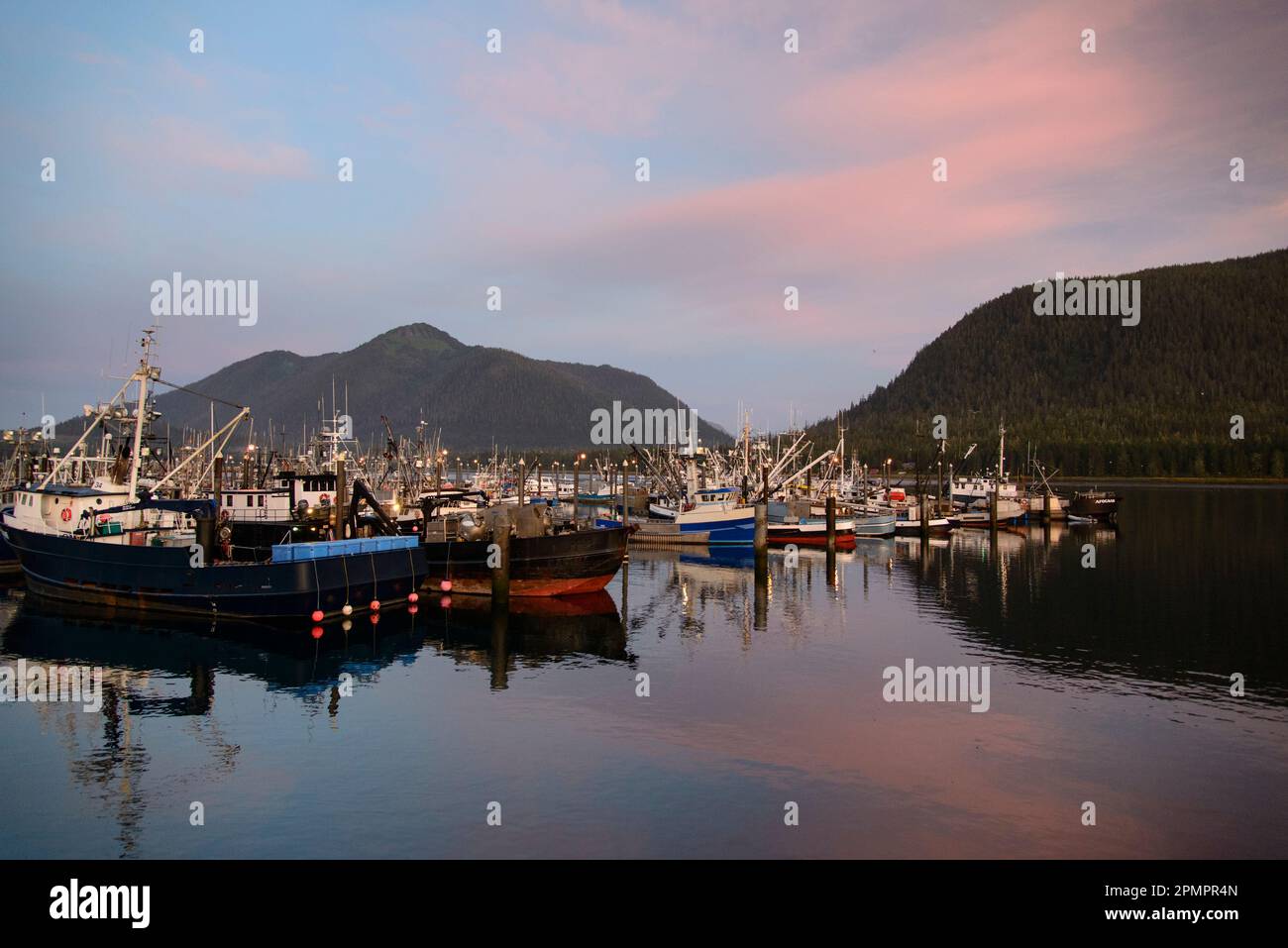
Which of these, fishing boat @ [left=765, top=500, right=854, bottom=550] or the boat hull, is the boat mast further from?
fishing boat @ [left=765, top=500, right=854, bottom=550]

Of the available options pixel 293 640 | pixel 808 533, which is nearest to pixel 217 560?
pixel 293 640

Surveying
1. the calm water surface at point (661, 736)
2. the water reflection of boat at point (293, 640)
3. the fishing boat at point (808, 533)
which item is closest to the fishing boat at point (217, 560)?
the water reflection of boat at point (293, 640)

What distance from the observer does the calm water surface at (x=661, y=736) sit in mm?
18672

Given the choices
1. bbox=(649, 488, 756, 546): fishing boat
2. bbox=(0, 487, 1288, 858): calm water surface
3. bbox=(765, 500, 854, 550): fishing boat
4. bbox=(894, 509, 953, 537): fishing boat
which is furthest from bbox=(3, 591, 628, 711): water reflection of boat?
bbox=(894, 509, 953, 537): fishing boat

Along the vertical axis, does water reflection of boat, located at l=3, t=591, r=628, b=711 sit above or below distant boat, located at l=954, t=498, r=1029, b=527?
below

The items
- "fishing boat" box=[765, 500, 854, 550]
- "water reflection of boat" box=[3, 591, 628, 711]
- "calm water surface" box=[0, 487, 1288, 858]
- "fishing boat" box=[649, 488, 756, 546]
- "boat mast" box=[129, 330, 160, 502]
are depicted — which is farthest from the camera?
"fishing boat" box=[765, 500, 854, 550]

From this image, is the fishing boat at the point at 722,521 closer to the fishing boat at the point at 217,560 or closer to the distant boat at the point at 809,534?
the distant boat at the point at 809,534

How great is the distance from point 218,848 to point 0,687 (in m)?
18.3

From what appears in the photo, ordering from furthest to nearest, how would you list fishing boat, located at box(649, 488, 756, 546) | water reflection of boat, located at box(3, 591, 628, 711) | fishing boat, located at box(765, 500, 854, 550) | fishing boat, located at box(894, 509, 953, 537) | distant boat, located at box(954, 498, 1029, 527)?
distant boat, located at box(954, 498, 1029, 527) → fishing boat, located at box(894, 509, 953, 537) → fishing boat, located at box(765, 500, 854, 550) → fishing boat, located at box(649, 488, 756, 546) → water reflection of boat, located at box(3, 591, 628, 711)

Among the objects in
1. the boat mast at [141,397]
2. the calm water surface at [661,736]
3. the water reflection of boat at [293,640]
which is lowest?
the calm water surface at [661,736]

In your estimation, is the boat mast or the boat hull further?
the boat mast

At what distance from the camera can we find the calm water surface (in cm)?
1867

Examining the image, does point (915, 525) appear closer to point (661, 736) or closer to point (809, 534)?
point (809, 534)
